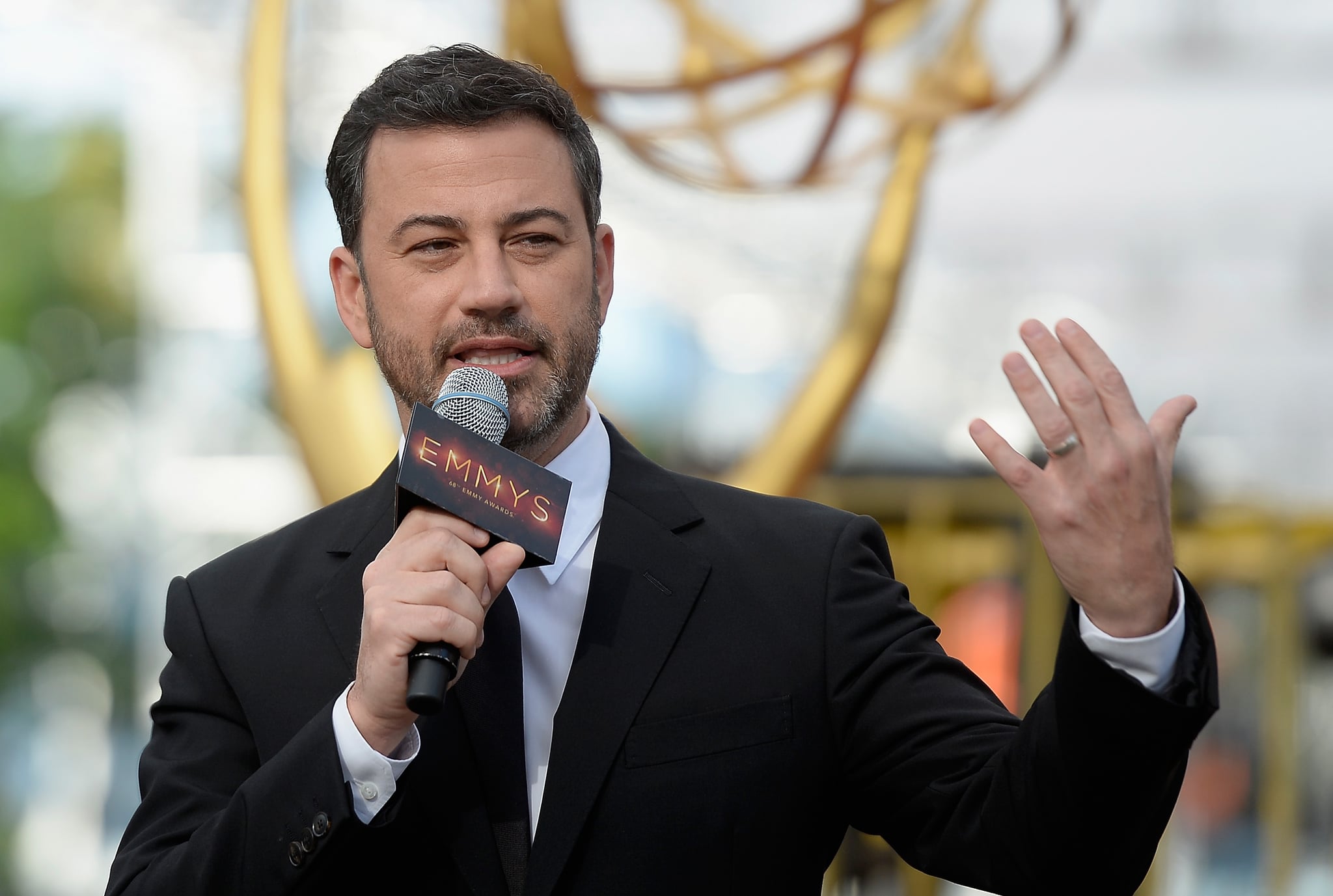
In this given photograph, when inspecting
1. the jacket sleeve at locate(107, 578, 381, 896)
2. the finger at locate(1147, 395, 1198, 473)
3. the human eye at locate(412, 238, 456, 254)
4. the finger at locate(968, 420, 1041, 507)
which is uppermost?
the human eye at locate(412, 238, 456, 254)

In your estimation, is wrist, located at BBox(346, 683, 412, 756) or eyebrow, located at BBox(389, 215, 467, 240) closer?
wrist, located at BBox(346, 683, 412, 756)

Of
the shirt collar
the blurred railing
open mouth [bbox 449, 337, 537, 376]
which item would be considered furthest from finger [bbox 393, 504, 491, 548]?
the blurred railing

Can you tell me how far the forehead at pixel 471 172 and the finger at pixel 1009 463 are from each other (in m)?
0.95

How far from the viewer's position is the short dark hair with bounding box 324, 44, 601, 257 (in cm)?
271

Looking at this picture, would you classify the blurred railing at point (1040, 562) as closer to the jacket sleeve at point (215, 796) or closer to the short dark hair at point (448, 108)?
the short dark hair at point (448, 108)

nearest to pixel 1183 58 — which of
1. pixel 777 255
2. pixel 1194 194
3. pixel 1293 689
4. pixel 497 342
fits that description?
pixel 1194 194

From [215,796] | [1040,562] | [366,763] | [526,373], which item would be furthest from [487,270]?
[1040,562]

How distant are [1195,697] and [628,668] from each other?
0.87 metres

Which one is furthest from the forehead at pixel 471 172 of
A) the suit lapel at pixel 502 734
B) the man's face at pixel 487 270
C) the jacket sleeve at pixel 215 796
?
the jacket sleeve at pixel 215 796

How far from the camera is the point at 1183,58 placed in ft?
61.1

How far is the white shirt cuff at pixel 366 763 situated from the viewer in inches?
88.7

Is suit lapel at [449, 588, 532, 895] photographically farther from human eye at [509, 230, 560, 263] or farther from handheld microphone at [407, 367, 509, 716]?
human eye at [509, 230, 560, 263]

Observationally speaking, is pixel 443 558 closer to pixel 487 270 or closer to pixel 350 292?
pixel 487 270

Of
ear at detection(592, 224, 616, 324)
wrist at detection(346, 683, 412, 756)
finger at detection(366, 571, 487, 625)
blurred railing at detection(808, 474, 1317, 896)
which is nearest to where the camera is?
finger at detection(366, 571, 487, 625)
